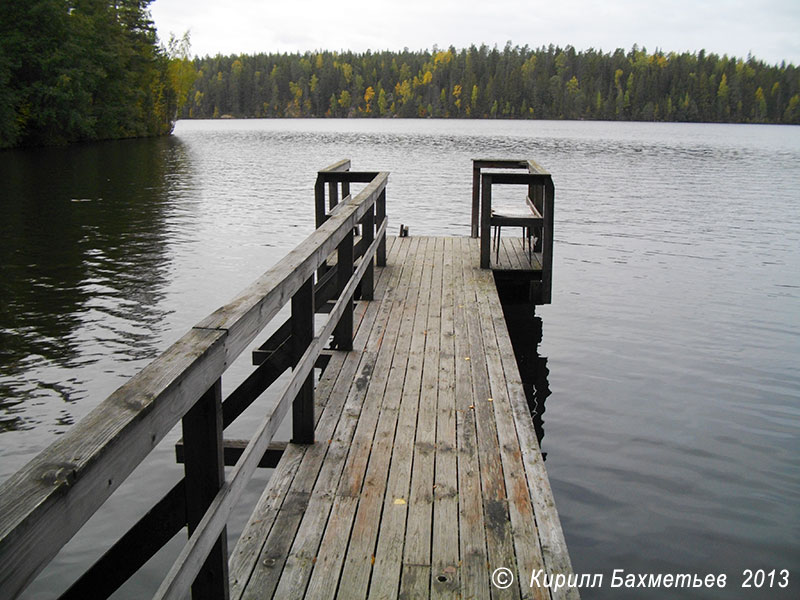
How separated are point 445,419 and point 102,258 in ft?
37.3

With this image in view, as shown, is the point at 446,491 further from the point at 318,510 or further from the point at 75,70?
the point at 75,70

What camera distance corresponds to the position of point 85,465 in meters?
1.50

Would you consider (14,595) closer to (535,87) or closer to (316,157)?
(316,157)

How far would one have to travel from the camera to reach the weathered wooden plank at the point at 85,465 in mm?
1293

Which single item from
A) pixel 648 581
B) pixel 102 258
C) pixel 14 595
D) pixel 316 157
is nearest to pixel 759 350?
pixel 648 581

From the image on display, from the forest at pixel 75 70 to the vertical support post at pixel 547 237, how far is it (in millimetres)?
37103

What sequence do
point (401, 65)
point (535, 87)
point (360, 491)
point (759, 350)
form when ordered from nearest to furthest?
point (360, 491)
point (759, 350)
point (535, 87)
point (401, 65)

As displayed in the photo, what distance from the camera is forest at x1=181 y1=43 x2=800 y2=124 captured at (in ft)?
476

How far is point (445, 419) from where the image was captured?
4711 millimetres

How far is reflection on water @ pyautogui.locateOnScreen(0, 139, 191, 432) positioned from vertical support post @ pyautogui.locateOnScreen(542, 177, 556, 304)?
485cm

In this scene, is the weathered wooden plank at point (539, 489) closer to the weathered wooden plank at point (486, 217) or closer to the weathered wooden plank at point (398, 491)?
the weathered wooden plank at point (398, 491)

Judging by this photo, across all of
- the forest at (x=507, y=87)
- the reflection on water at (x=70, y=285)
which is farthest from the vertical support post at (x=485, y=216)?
the forest at (x=507, y=87)

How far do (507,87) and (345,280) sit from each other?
152118 millimetres

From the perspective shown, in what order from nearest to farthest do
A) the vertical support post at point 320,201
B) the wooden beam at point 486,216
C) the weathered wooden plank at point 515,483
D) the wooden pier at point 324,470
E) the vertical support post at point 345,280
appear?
the wooden pier at point 324,470
the weathered wooden plank at point 515,483
the vertical support post at point 345,280
the wooden beam at point 486,216
the vertical support post at point 320,201
